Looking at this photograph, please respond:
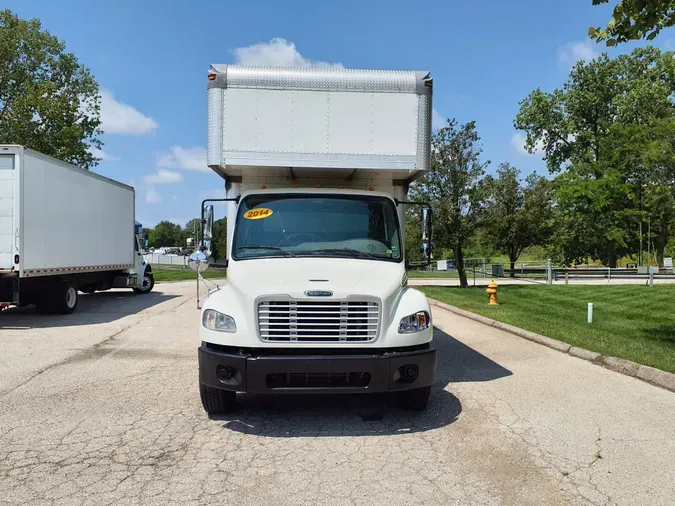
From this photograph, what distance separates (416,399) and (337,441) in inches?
43.2

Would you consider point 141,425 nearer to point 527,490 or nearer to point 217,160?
point 217,160

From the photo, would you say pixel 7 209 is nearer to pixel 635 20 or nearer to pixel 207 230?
pixel 207 230

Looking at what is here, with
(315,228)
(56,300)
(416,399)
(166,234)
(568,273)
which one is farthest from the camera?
(166,234)

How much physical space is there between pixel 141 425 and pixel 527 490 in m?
3.46

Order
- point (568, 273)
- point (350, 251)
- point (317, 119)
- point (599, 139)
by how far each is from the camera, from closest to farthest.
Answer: point (350, 251) → point (317, 119) → point (568, 273) → point (599, 139)

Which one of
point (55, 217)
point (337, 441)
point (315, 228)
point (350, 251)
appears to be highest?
point (55, 217)

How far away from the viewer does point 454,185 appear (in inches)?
948

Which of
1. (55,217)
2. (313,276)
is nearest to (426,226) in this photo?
(313,276)

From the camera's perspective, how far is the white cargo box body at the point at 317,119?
6.27 m

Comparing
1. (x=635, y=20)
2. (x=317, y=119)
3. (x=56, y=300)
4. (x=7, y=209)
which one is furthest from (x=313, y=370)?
(x=56, y=300)

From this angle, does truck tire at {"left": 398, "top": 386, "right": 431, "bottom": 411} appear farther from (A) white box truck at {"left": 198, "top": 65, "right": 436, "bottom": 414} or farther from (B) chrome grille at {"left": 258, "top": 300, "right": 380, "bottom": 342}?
(B) chrome grille at {"left": 258, "top": 300, "right": 380, "bottom": 342}

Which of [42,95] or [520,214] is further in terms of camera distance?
[520,214]

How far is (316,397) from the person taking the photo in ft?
20.5

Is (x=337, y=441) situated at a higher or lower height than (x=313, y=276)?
lower
